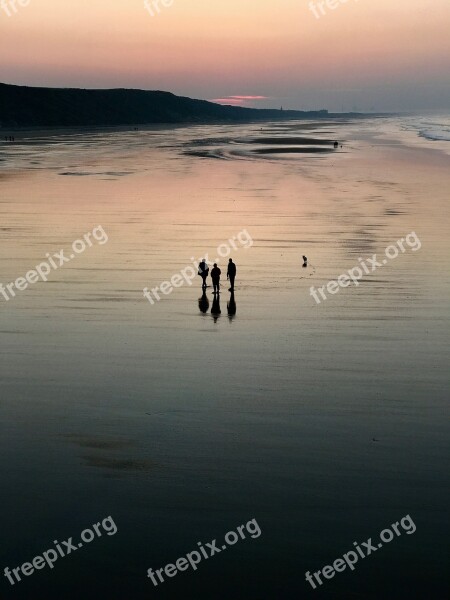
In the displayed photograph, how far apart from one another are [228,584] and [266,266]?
19750 millimetres

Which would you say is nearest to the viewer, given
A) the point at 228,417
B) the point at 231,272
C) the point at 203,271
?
the point at 228,417

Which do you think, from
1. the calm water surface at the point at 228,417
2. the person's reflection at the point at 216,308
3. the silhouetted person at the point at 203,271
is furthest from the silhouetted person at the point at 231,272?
the person's reflection at the point at 216,308

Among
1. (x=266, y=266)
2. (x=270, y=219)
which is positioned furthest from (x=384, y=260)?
(x=270, y=219)

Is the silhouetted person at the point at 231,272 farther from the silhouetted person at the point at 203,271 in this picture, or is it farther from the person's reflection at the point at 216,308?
the person's reflection at the point at 216,308

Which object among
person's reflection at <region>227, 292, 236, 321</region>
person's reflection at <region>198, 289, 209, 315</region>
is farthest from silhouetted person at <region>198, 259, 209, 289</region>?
person's reflection at <region>227, 292, 236, 321</region>

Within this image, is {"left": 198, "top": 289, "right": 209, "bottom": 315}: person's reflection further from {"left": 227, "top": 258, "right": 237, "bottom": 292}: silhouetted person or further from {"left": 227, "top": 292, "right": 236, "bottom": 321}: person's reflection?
{"left": 227, "top": 258, "right": 237, "bottom": 292}: silhouetted person

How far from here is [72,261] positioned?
97.3 feet

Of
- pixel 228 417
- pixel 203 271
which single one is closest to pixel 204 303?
pixel 203 271

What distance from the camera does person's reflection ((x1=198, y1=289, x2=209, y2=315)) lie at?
22906 mm

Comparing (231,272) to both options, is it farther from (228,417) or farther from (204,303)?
(228,417)

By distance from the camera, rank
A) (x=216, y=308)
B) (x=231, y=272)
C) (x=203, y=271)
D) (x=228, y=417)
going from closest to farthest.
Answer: (x=228, y=417) → (x=216, y=308) → (x=203, y=271) → (x=231, y=272)

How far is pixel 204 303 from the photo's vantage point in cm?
2373

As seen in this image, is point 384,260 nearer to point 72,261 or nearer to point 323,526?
point 72,261

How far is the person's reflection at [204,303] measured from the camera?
2291cm
